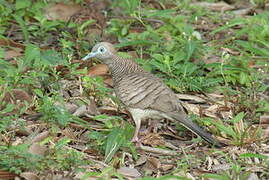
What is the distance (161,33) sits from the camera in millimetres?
8211

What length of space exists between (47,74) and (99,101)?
2.14ft

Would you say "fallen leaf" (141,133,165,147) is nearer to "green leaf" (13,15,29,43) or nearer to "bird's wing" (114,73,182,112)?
"bird's wing" (114,73,182,112)

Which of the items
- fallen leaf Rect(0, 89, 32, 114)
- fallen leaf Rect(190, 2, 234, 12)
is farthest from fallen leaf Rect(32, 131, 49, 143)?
fallen leaf Rect(190, 2, 234, 12)

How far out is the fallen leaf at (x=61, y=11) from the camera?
8.39 m

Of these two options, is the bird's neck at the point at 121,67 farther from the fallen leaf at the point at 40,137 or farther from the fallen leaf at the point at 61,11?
the fallen leaf at the point at 61,11

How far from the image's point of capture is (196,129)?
5824 mm

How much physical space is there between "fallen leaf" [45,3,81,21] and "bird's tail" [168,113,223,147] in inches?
123

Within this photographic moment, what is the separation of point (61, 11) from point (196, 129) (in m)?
3.47

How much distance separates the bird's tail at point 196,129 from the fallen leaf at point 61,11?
3.11 metres

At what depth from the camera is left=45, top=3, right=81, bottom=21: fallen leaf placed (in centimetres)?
839

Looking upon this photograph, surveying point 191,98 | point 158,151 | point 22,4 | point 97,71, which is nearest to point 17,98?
point 97,71

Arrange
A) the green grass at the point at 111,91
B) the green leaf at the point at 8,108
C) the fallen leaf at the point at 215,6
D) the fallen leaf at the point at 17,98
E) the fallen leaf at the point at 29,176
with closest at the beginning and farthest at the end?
1. the fallen leaf at the point at 29,176
2. the green grass at the point at 111,91
3. the green leaf at the point at 8,108
4. the fallen leaf at the point at 17,98
5. the fallen leaf at the point at 215,6

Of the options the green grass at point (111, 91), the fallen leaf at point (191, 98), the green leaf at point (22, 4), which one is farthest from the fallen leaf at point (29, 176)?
the green leaf at point (22, 4)

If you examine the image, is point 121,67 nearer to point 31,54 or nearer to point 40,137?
point 31,54
